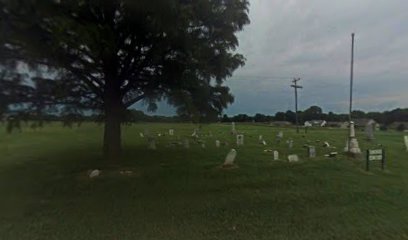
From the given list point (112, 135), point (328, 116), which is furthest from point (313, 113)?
point (112, 135)

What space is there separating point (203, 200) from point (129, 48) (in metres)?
5.27

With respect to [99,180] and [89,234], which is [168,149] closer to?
[99,180]

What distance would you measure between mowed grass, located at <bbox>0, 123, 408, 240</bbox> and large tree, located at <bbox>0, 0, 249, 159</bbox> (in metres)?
2.11

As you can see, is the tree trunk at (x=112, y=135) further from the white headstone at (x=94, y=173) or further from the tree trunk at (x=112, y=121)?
the white headstone at (x=94, y=173)

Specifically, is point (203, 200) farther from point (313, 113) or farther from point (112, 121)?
point (313, 113)

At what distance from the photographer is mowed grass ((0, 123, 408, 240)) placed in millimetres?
8094

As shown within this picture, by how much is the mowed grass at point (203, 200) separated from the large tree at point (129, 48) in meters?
2.11

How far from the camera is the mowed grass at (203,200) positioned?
8094 millimetres

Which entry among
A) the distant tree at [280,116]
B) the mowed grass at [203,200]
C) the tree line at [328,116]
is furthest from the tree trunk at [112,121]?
the distant tree at [280,116]

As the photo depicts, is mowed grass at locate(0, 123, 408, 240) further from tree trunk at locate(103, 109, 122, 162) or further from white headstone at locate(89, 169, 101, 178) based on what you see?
tree trunk at locate(103, 109, 122, 162)

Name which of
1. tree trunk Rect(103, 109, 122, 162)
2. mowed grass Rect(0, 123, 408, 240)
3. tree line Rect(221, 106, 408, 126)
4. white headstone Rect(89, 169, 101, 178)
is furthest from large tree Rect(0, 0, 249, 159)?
tree line Rect(221, 106, 408, 126)

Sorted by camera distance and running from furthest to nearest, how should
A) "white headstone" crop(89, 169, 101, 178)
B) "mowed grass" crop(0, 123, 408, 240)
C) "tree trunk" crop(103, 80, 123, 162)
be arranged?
"tree trunk" crop(103, 80, 123, 162)
"white headstone" crop(89, 169, 101, 178)
"mowed grass" crop(0, 123, 408, 240)

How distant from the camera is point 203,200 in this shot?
32.4 ft

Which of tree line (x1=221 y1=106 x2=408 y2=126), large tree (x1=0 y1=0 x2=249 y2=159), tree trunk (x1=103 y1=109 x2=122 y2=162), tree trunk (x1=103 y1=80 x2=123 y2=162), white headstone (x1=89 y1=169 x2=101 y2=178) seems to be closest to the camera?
large tree (x1=0 y1=0 x2=249 y2=159)
